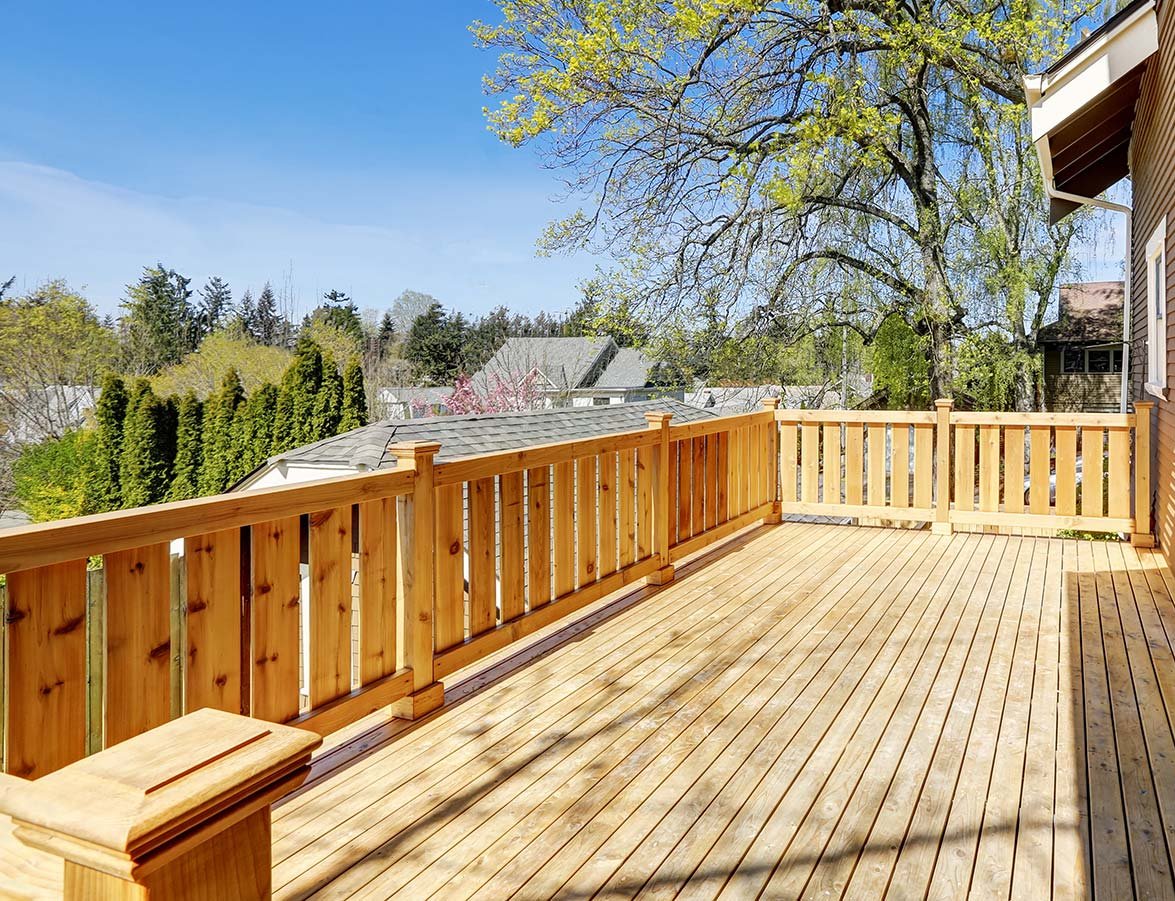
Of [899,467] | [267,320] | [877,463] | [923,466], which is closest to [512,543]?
[877,463]

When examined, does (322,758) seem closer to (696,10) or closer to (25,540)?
(25,540)

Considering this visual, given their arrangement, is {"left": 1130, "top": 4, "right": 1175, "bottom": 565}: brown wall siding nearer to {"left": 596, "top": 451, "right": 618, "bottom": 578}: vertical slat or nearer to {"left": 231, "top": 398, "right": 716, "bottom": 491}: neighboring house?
{"left": 596, "top": 451, "right": 618, "bottom": 578}: vertical slat

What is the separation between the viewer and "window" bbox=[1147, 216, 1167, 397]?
16.4 ft

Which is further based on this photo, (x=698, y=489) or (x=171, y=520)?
(x=698, y=489)

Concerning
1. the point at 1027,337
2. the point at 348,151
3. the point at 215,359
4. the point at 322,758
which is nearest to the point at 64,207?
the point at 348,151

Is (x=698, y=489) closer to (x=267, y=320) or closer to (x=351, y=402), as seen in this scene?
(x=351, y=402)

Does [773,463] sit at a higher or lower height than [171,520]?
lower

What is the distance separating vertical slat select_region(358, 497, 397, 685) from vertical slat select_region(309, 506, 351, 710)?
0.08 meters

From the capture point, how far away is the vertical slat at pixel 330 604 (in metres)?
2.52

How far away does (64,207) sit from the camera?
36.3 m

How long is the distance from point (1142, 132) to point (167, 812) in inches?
288

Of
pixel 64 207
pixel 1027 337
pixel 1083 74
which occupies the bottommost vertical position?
pixel 1027 337

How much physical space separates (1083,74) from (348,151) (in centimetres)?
3862

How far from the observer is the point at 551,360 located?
27.8m
